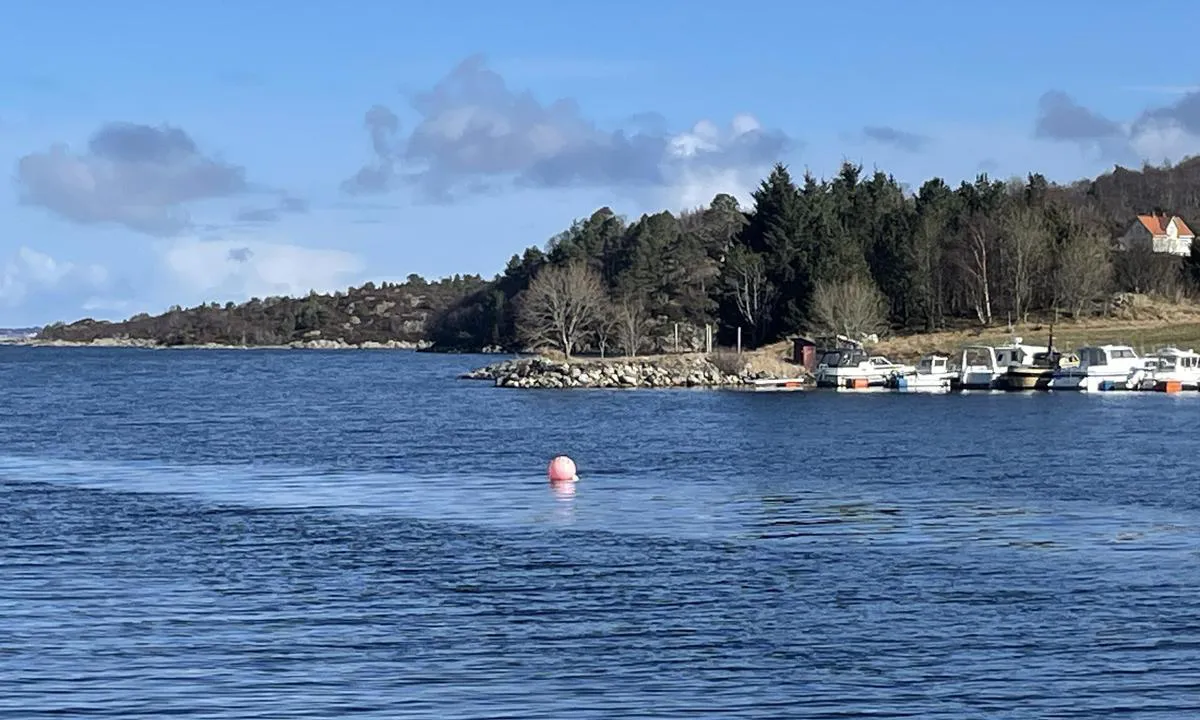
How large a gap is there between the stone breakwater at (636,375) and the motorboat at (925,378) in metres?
7.75

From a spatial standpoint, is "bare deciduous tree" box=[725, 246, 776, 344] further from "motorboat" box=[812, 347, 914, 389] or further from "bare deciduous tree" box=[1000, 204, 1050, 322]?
"bare deciduous tree" box=[1000, 204, 1050, 322]

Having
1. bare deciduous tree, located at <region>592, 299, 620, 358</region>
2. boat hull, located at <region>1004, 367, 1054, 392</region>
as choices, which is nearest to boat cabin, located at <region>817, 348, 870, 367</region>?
boat hull, located at <region>1004, 367, 1054, 392</region>

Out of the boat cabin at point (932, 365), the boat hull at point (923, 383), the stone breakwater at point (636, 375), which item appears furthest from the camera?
the stone breakwater at point (636, 375)

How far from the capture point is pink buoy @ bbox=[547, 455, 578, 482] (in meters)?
41.5

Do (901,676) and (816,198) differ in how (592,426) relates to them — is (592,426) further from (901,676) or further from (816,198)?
(816,198)

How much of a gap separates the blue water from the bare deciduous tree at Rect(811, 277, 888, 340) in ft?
162

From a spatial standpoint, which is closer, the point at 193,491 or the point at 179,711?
the point at 179,711

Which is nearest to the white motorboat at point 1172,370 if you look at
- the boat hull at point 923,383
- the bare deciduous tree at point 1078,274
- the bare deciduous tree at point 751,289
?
the boat hull at point 923,383

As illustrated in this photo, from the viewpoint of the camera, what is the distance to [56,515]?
34875 mm

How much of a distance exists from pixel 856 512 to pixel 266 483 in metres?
15.9

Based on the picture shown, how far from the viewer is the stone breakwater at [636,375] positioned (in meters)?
102

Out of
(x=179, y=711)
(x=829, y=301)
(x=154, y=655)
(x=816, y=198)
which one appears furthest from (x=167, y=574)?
(x=816, y=198)

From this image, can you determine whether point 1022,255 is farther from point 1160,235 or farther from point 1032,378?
point 1160,235

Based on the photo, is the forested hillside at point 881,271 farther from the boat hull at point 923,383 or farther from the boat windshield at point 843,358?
the boat hull at point 923,383
